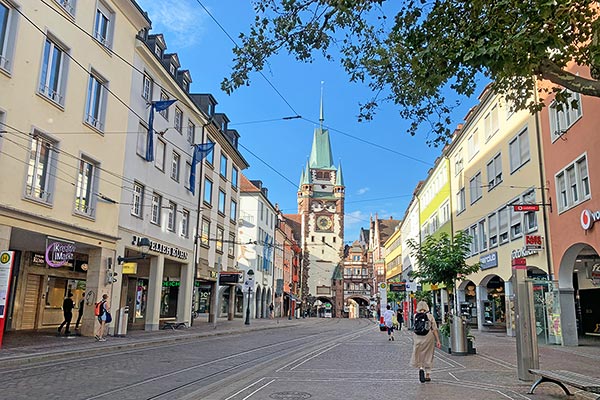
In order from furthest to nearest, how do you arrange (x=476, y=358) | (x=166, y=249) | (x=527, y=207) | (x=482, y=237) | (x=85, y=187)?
(x=482, y=237) < (x=166, y=249) < (x=527, y=207) < (x=85, y=187) < (x=476, y=358)

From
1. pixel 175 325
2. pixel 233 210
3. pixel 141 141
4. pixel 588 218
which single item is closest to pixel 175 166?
pixel 141 141

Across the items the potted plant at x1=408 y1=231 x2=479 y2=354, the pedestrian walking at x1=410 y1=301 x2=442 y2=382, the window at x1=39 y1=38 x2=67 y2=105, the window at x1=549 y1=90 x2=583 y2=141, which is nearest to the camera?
the pedestrian walking at x1=410 y1=301 x2=442 y2=382

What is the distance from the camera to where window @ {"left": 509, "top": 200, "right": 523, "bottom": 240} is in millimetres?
27125

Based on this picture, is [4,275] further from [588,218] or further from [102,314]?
[588,218]

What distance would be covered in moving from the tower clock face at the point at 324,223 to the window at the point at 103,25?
9439 cm

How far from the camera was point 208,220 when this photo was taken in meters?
36.7

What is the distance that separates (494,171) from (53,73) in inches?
946

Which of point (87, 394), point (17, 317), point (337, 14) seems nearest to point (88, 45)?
point (17, 317)

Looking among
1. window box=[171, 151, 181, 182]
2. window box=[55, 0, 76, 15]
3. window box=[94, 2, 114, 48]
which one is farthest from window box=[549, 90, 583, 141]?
window box=[171, 151, 181, 182]

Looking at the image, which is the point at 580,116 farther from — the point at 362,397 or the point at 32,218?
the point at 32,218

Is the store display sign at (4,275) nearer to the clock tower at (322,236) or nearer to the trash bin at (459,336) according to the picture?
the trash bin at (459,336)

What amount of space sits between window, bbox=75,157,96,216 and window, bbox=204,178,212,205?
47.7 ft

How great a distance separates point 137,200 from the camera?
25438mm

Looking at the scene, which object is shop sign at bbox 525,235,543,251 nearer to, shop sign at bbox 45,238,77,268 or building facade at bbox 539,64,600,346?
building facade at bbox 539,64,600,346
